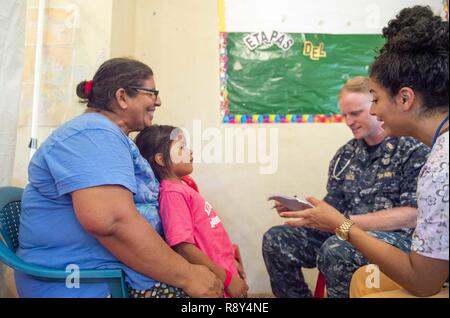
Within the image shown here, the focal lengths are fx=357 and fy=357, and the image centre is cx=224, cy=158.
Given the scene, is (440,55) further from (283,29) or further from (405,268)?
(283,29)

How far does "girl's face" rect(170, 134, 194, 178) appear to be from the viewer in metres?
1.40

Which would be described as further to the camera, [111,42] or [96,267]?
[111,42]

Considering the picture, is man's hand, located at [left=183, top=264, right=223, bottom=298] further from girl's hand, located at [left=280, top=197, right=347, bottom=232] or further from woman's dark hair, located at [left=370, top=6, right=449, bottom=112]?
woman's dark hair, located at [left=370, top=6, right=449, bottom=112]

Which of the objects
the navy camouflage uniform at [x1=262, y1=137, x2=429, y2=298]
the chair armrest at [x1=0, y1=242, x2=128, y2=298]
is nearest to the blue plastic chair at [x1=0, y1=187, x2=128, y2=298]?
the chair armrest at [x1=0, y1=242, x2=128, y2=298]

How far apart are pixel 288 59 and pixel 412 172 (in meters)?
1.05

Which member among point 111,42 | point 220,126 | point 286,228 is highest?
point 111,42

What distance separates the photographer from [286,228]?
172cm

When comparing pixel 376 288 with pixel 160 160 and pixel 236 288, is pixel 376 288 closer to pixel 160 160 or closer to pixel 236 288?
pixel 236 288

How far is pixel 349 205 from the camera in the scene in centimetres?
164

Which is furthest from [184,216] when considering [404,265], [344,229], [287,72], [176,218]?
[287,72]

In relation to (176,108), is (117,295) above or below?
below

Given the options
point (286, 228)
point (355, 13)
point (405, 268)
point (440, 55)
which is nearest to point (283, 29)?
point (355, 13)

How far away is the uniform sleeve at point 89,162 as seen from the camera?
905 millimetres
